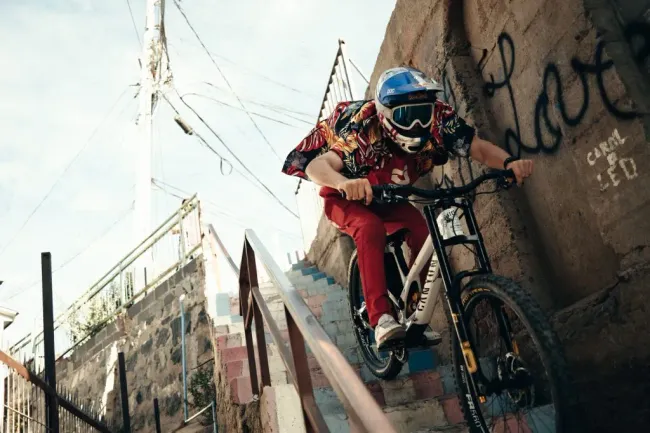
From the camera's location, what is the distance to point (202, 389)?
7.11 metres

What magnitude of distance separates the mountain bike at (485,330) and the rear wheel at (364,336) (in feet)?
1.47

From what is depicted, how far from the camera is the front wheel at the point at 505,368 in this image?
189cm

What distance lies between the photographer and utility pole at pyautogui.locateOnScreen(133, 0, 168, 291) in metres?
11.5

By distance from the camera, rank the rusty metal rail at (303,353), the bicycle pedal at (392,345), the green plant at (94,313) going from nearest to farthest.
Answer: the rusty metal rail at (303,353) → the bicycle pedal at (392,345) → the green plant at (94,313)

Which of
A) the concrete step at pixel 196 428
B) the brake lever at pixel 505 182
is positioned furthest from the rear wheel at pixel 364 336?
the concrete step at pixel 196 428

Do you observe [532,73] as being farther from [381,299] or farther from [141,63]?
[141,63]

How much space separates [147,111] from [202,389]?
856 centimetres

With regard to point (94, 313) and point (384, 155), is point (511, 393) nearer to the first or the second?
point (384, 155)

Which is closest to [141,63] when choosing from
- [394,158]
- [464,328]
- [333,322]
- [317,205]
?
[317,205]

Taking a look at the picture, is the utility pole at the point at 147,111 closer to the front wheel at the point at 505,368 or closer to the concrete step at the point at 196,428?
the concrete step at the point at 196,428

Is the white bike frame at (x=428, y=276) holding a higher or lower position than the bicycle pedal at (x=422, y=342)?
higher

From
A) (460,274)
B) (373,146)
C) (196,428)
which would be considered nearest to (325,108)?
(373,146)

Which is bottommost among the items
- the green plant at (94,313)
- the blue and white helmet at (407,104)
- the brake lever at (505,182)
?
the brake lever at (505,182)

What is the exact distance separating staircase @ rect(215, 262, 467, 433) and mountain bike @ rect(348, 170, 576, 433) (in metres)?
0.35
